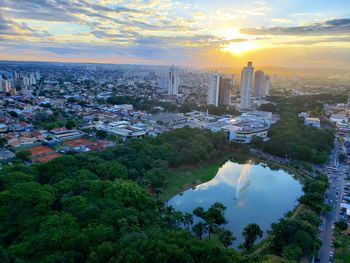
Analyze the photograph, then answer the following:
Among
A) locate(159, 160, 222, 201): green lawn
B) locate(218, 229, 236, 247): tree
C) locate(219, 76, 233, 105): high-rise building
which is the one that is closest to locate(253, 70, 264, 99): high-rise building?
locate(219, 76, 233, 105): high-rise building

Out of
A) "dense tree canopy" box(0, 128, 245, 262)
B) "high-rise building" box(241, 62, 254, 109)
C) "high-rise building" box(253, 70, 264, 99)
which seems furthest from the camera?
"high-rise building" box(253, 70, 264, 99)

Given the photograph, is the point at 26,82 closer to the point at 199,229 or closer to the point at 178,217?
the point at 178,217

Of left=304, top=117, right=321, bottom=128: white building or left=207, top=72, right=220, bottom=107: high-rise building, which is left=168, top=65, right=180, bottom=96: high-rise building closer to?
left=207, top=72, right=220, bottom=107: high-rise building

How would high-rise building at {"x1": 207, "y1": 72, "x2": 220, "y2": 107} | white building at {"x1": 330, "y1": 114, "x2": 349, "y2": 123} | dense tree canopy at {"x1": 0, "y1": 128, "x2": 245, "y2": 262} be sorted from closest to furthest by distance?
dense tree canopy at {"x1": 0, "y1": 128, "x2": 245, "y2": 262} < white building at {"x1": 330, "y1": 114, "x2": 349, "y2": 123} < high-rise building at {"x1": 207, "y1": 72, "x2": 220, "y2": 107}

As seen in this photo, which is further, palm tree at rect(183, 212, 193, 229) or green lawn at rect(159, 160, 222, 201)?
green lawn at rect(159, 160, 222, 201)

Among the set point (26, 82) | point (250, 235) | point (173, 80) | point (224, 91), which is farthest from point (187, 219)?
point (26, 82)

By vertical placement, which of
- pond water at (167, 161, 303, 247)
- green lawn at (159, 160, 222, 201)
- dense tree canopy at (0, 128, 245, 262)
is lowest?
pond water at (167, 161, 303, 247)

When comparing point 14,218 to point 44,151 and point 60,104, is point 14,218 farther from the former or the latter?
point 60,104
